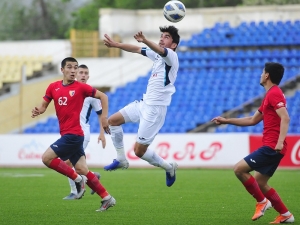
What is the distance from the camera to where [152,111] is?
Answer: 1160 centimetres

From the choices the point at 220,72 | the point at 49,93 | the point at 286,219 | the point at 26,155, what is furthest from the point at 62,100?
the point at 220,72

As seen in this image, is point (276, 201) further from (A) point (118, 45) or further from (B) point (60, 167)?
(B) point (60, 167)

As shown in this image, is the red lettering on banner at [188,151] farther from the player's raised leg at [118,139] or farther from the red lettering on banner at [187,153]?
the player's raised leg at [118,139]

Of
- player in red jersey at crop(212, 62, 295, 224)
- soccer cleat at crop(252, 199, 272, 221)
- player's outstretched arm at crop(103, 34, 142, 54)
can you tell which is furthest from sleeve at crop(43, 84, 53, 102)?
soccer cleat at crop(252, 199, 272, 221)

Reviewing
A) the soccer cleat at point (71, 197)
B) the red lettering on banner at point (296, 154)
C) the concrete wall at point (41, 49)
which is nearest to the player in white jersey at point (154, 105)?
the soccer cleat at point (71, 197)

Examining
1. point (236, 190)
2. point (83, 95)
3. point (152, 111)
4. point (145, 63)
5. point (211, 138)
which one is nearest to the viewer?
point (83, 95)

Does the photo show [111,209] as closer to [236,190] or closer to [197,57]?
[236,190]

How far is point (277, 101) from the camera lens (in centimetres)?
895

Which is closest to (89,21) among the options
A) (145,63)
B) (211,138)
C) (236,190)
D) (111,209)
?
(145,63)

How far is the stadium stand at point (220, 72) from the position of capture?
27.2 metres

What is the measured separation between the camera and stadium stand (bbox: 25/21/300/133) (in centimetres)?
2722

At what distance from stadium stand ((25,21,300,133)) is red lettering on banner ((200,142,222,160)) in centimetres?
452

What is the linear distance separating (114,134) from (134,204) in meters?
1.30

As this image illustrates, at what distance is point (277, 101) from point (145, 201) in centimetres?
399
